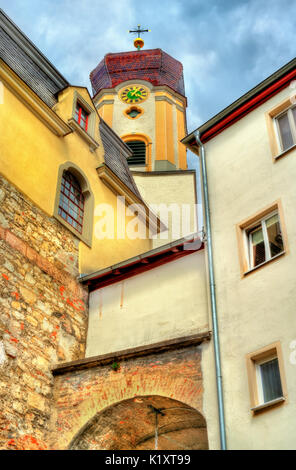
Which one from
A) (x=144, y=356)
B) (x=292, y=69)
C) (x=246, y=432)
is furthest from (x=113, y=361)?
(x=292, y=69)

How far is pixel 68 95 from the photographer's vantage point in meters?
16.2

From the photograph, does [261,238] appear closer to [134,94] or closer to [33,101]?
[33,101]

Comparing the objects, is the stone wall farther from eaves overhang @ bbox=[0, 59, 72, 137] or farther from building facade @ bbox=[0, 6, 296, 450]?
eaves overhang @ bbox=[0, 59, 72, 137]

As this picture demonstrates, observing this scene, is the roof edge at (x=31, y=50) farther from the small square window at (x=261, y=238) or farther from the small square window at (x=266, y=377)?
the small square window at (x=266, y=377)

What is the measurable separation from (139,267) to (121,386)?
2.87 metres

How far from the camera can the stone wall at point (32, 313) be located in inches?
438

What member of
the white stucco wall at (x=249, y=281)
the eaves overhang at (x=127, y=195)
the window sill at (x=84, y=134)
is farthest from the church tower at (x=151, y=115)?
the white stucco wall at (x=249, y=281)

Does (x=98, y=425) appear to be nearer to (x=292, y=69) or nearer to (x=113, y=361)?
(x=113, y=361)

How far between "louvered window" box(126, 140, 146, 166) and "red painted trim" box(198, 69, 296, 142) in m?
15.1

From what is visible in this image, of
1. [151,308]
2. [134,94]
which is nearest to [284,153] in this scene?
[151,308]

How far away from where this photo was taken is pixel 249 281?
35.9ft

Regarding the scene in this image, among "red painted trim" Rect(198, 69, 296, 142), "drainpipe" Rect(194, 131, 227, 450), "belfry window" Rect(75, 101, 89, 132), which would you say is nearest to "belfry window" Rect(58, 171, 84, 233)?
"belfry window" Rect(75, 101, 89, 132)

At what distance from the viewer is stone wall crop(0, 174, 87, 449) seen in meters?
11.1

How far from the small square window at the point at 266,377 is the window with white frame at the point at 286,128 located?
429cm
